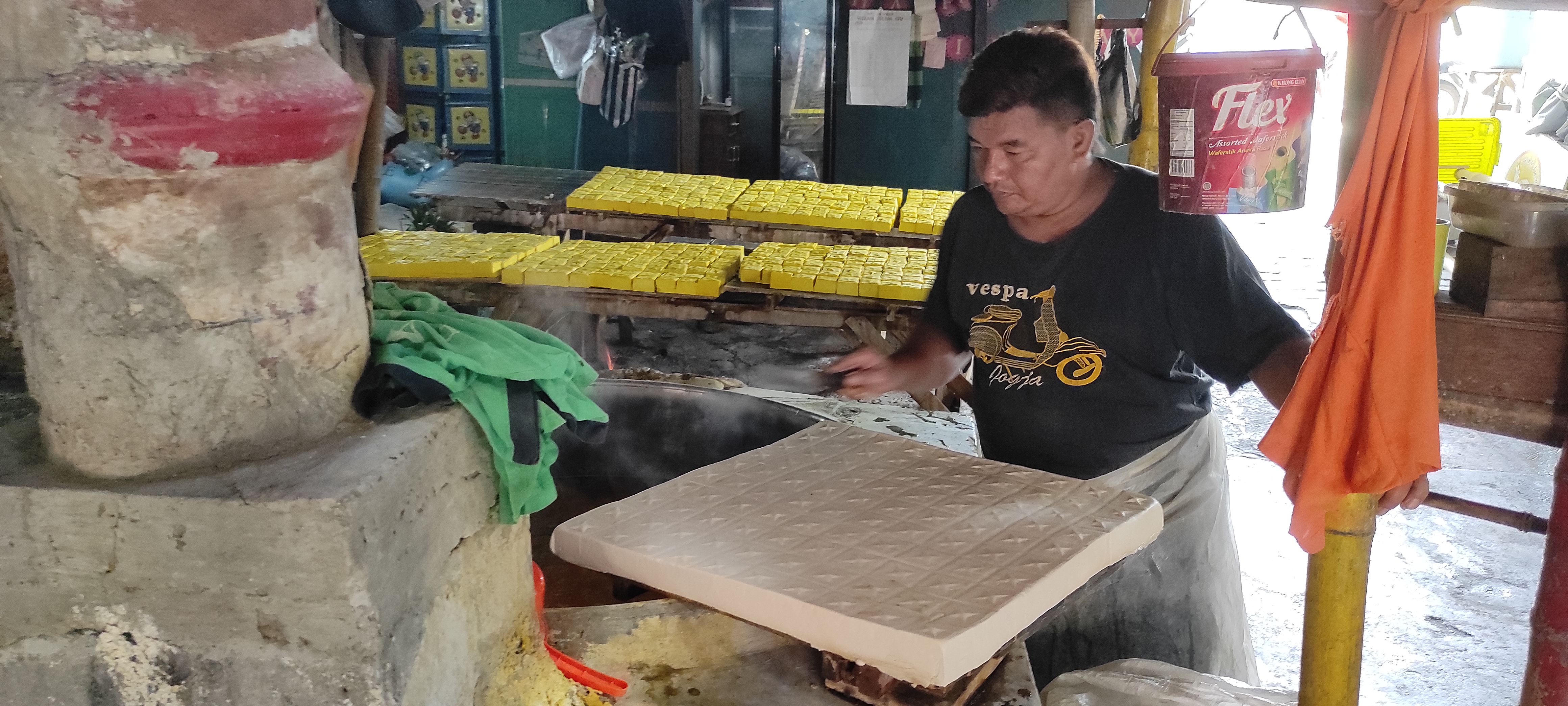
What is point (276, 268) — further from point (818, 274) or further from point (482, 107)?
point (482, 107)

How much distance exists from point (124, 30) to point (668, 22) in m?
7.03

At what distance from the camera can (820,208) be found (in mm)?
5852

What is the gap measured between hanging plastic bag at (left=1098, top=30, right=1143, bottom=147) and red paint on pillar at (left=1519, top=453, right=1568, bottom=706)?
348cm

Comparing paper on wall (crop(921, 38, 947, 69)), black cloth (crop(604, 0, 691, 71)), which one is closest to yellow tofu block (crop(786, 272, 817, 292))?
black cloth (crop(604, 0, 691, 71))

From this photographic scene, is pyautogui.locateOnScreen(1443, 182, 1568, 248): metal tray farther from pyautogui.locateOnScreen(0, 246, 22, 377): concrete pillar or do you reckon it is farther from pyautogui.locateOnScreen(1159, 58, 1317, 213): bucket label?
pyautogui.locateOnScreen(0, 246, 22, 377): concrete pillar

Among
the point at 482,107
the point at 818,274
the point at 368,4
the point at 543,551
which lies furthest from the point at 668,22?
the point at 543,551

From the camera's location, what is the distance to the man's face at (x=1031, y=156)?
235 cm

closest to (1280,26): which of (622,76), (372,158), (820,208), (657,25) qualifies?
(820,208)

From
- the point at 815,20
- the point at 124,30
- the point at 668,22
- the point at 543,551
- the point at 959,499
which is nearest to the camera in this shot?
the point at 124,30

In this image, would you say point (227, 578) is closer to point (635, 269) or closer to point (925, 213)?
point (635, 269)

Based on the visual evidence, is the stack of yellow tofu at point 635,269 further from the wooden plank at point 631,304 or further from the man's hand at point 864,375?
the man's hand at point 864,375

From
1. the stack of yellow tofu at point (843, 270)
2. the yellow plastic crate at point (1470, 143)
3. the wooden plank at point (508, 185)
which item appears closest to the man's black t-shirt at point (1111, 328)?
the stack of yellow tofu at point (843, 270)

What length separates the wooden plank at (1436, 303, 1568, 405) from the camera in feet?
7.04

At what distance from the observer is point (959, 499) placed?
1733 millimetres
